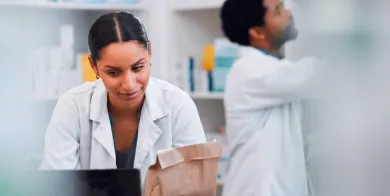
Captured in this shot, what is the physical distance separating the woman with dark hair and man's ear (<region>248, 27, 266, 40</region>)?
523mm

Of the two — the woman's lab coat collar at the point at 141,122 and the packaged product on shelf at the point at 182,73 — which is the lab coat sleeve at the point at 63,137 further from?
the packaged product on shelf at the point at 182,73

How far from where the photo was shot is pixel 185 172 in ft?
2.59

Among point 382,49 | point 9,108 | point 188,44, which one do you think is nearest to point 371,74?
point 382,49

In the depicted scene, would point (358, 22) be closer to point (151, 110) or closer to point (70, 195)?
point (70, 195)

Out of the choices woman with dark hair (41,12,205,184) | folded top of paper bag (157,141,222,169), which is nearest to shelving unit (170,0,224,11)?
woman with dark hair (41,12,205,184)

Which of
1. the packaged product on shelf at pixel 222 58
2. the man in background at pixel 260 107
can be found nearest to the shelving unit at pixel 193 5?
the packaged product on shelf at pixel 222 58

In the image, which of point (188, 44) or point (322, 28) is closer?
point (322, 28)

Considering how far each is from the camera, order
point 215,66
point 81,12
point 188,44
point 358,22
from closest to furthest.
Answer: point 358,22
point 81,12
point 215,66
point 188,44

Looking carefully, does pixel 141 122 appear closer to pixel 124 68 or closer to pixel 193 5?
pixel 124 68

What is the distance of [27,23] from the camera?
0.45 meters

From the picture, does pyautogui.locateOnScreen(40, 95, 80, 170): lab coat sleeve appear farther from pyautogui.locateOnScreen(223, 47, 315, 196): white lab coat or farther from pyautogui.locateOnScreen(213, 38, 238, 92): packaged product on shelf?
pyautogui.locateOnScreen(213, 38, 238, 92): packaged product on shelf

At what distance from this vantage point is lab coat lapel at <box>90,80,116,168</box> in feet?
3.34

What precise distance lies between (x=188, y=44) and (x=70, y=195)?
6.15ft

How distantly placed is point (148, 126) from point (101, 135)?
0.08 metres
